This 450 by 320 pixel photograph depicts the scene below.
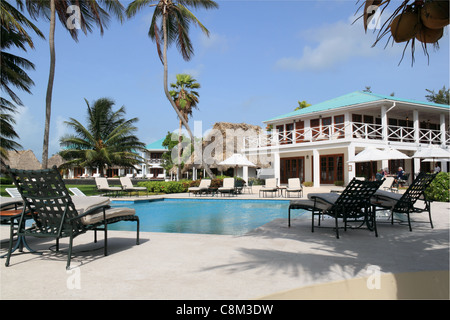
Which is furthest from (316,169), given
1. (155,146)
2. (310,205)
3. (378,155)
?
(155,146)

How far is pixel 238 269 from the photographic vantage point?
10.9 ft

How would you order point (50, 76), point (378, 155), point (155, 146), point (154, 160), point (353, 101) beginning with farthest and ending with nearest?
point (155, 146)
point (154, 160)
point (353, 101)
point (378, 155)
point (50, 76)

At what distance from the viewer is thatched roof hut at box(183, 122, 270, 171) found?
1223 inches

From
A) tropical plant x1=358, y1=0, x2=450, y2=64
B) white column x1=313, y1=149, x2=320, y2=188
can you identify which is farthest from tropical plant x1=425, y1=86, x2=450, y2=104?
tropical plant x1=358, y1=0, x2=450, y2=64

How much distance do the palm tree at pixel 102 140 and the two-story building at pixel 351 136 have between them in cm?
939

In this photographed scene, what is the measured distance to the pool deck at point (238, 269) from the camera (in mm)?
2732

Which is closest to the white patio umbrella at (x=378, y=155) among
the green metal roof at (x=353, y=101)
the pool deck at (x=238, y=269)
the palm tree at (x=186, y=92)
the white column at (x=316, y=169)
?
the white column at (x=316, y=169)

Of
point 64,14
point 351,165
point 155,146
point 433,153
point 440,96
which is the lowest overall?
point 351,165

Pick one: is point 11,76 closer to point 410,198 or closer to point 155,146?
point 410,198

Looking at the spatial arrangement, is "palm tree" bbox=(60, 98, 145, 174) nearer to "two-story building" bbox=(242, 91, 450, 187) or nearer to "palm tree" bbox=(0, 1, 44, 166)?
"palm tree" bbox=(0, 1, 44, 166)

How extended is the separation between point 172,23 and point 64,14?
24.3ft
